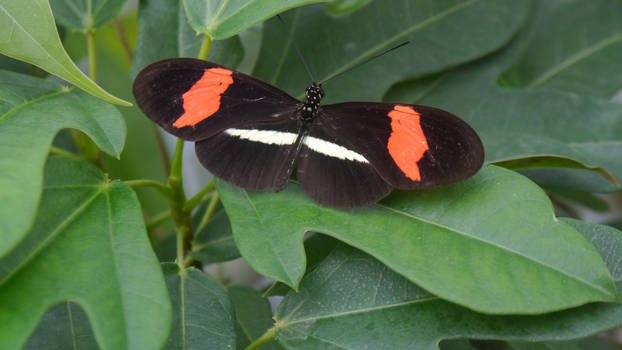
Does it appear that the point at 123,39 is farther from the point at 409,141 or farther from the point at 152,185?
the point at 409,141

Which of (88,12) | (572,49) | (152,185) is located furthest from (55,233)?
(572,49)

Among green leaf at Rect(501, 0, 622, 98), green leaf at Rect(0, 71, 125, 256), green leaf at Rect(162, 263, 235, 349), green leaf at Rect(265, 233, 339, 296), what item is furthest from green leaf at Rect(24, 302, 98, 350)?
green leaf at Rect(501, 0, 622, 98)

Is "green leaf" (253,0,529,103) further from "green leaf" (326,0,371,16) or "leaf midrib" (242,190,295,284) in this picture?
"leaf midrib" (242,190,295,284)

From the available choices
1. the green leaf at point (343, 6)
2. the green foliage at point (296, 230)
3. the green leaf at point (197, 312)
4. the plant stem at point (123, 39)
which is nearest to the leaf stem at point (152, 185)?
the green foliage at point (296, 230)

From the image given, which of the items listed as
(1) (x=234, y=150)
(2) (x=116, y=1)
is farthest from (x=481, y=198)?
(2) (x=116, y=1)

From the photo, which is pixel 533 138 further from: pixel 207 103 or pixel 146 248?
pixel 146 248
